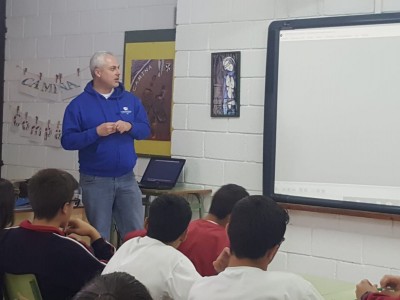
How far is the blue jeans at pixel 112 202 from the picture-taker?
13.6 ft

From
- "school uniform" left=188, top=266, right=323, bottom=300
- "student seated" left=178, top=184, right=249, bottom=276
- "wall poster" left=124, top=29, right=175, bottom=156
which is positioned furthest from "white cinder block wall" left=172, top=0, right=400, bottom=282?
"school uniform" left=188, top=266, right=323, bottom=300

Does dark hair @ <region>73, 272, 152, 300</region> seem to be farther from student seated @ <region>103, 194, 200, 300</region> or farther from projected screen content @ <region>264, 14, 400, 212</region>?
projected screen content @ <region>264, 14, 400, 212</region>

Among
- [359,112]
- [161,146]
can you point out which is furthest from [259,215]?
[161,146]

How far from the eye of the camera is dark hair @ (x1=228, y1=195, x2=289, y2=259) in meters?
2.00

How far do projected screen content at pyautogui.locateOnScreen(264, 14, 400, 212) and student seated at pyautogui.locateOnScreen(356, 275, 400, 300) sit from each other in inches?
60.1

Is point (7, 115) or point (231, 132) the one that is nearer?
point (231, 132)

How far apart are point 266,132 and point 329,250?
827 mm

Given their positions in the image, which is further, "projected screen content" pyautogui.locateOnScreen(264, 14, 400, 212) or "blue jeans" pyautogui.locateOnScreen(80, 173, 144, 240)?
"blue jeans" pyautogui.locateOnScreen(80, 173, 144, 240)

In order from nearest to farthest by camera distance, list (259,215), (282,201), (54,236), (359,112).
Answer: (259,215) → (54,236) → (359,112) → (282,201)

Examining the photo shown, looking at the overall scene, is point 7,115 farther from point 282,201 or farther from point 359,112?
point 359,112

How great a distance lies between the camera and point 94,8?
213 inches

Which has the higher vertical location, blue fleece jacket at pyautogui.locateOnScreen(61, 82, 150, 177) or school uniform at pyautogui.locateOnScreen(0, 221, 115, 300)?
blue fleece jacket at pyautogui.locateOnScreen(61, 82, 150, 177)

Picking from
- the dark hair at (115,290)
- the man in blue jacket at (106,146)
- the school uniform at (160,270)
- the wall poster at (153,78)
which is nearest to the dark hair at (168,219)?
the school uniform at (160,270)

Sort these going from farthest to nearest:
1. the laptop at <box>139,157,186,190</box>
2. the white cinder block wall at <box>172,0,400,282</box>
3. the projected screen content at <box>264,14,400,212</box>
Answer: the laptop at <box>139,157,186,190</box> → the white cinder block wall at <box>172,0,400,282</box> → the projected screen content at <box>264,14,400,212</box>
